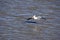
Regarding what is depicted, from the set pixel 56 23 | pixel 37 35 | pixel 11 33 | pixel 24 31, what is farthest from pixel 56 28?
pixel 11 33

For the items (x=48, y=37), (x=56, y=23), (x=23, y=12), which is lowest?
(x=48, y=37)

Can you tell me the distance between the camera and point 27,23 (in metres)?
2.34

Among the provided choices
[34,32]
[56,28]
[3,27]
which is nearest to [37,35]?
[34,32]

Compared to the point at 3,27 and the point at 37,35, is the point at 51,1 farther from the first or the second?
the point at 3,27

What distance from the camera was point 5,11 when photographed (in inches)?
93.7

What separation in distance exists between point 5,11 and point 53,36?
2.13 feet

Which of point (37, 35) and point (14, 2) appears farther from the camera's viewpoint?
point (14, 2)

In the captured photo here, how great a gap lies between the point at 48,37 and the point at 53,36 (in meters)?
0.06

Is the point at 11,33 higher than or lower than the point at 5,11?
lower

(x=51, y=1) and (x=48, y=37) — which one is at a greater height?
(x=51, y=1)

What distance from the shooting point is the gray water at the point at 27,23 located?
89.7 inches

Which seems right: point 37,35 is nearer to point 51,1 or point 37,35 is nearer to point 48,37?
point 48,37

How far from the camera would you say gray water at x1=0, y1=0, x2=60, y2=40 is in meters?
2.28

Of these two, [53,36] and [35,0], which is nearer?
[53,36]
